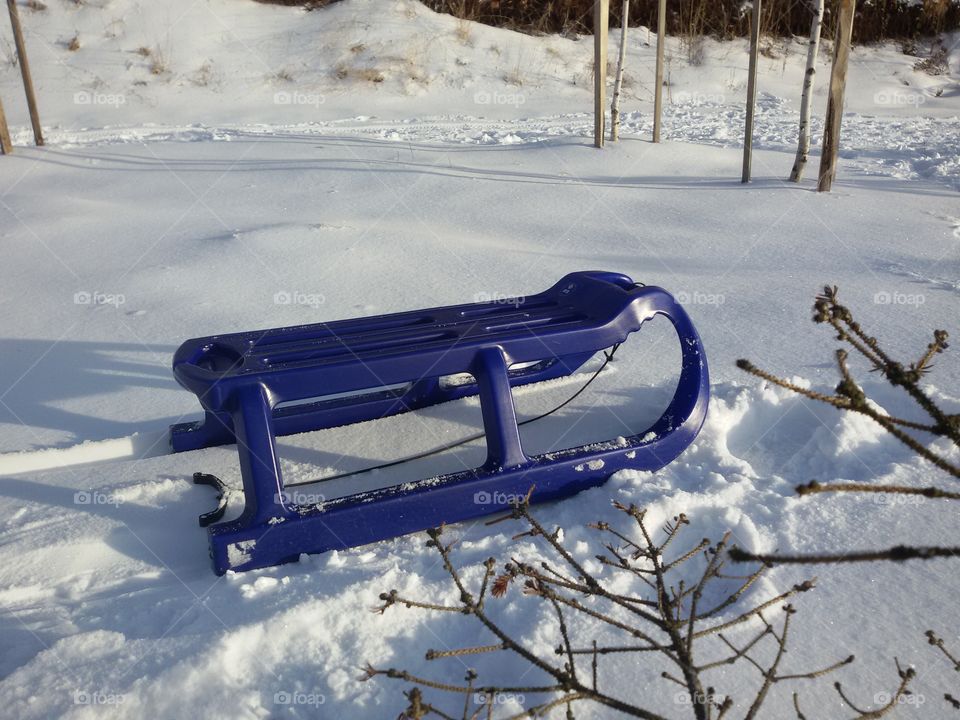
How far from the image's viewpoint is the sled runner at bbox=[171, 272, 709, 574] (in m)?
2.39

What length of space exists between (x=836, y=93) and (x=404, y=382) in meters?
4.71

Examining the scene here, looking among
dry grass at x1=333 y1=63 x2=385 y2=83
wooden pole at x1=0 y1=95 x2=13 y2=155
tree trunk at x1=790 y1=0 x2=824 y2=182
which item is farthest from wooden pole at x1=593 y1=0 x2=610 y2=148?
dry grass at x1=333 y1=63 x2=385 y2=83

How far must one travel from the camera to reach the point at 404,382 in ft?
8.94

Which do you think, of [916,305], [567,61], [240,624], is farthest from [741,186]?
[567,61]

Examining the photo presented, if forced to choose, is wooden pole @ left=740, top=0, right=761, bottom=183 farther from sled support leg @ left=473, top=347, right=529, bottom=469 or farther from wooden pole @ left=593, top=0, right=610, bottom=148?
sled support leg @ left=473, top=347, right=529, bottom=469

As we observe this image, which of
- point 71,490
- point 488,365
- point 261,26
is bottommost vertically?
point 71,490

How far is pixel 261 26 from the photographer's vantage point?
14164 mm

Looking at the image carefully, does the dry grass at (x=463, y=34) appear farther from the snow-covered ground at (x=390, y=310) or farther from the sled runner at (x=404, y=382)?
the sled runner at (x=404, y=382)

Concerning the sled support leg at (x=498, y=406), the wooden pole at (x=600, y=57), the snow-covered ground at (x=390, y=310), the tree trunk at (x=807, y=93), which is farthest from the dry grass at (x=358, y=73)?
the sled support leg at (x=498, y=406)

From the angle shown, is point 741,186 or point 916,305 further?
point 741,186

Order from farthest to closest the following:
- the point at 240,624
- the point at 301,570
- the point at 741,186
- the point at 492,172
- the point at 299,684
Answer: the point at 492,172 < the point at 741,186 < the point at 301,570 < the point at 240,624 < the point at 299,684

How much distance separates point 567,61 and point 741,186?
8.12 meters

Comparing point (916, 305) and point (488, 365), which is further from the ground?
point (488, 365)

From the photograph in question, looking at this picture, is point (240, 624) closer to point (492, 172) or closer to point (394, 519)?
point (394, 519)
